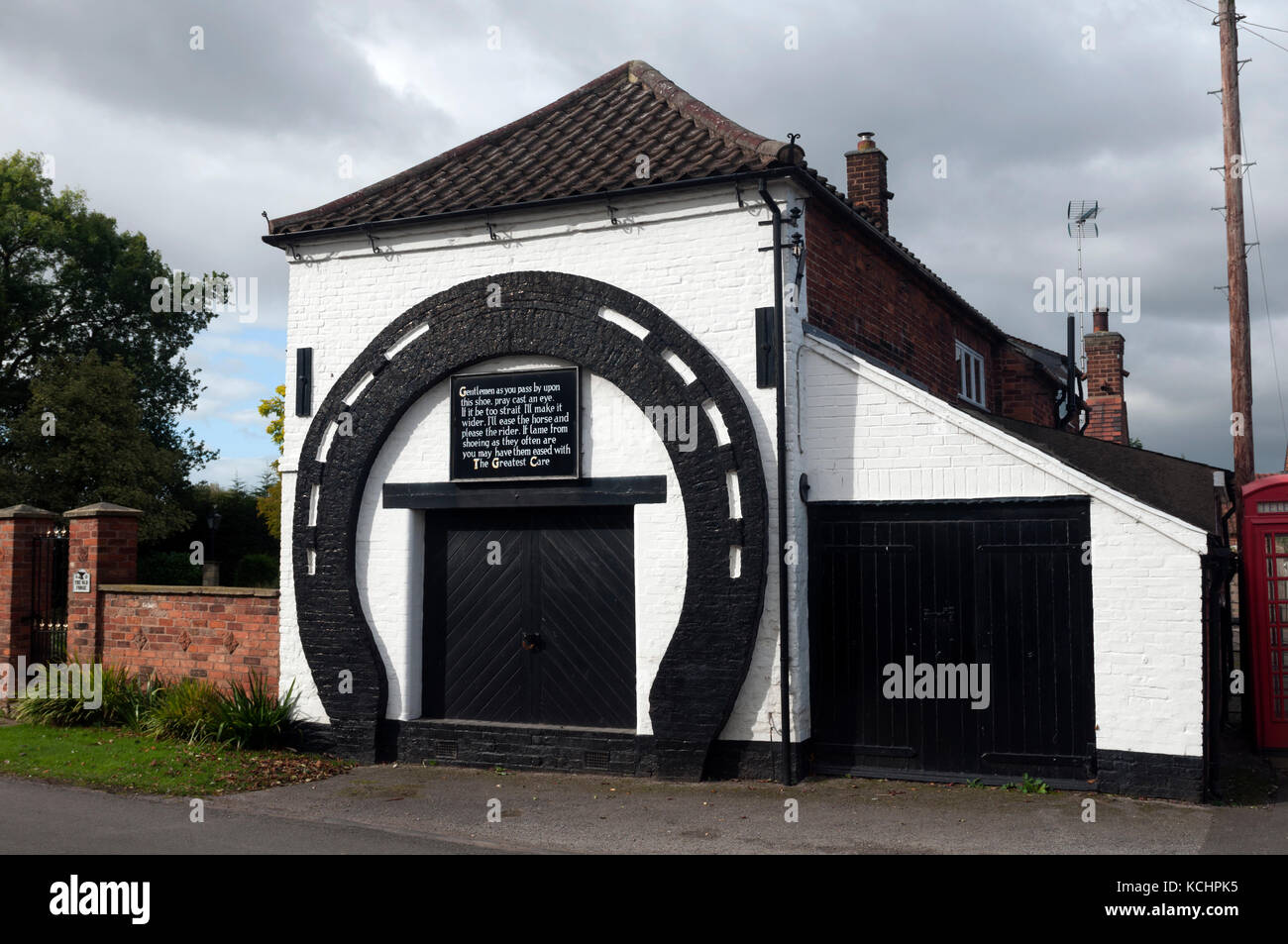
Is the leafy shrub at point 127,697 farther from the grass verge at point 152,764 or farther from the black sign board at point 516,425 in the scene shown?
the black sign board at point 516,425

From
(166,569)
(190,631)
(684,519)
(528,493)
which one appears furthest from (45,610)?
(166,569)

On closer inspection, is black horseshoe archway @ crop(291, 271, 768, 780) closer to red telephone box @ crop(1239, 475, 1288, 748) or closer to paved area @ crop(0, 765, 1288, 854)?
paved area @ crop(0, 765, 1288, 854)

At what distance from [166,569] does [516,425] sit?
885 inches

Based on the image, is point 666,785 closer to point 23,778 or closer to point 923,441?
point 923,441

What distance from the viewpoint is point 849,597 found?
9.66 meters

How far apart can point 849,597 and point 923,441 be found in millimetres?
1518

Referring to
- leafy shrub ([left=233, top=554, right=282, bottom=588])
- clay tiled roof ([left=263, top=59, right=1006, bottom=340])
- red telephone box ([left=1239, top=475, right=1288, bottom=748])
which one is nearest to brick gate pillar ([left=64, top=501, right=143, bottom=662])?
clay tiled roof ([left=263, top=59, right=1006, bottom=340])

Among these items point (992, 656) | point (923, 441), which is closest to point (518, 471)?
point (923, 441)

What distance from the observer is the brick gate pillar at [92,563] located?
41.7 feet

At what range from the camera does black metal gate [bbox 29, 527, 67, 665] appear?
13344mm

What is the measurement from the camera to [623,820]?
8211 millimetres

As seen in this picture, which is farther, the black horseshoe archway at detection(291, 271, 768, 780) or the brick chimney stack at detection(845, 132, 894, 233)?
the brick chimney stack at detection(845, 132, 894, 233)

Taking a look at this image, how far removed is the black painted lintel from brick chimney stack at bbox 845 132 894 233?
7.46m

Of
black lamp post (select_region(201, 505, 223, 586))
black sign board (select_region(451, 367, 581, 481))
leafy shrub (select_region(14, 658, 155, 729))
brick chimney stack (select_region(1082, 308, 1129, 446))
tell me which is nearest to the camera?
black sign board (select_region(451, 367, 581, 481))
